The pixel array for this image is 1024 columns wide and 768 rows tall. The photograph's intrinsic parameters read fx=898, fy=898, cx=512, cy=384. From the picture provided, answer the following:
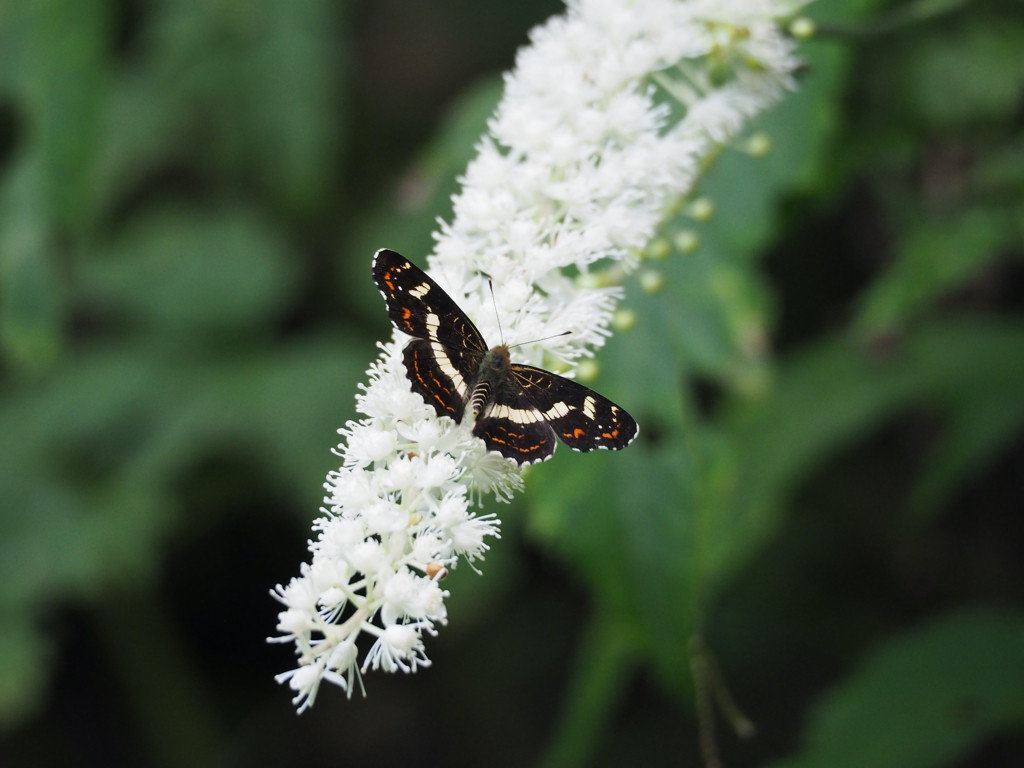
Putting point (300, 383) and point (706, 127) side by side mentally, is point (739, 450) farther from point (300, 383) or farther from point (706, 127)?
point (300, 383)

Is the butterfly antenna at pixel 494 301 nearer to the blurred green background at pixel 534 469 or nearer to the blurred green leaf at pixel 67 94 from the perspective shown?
the blurred green background at pixel 534 469

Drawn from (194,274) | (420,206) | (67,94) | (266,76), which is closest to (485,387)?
(420,206)

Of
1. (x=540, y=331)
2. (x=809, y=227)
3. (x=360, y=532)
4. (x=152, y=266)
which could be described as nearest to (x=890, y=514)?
(x=809, y=227)

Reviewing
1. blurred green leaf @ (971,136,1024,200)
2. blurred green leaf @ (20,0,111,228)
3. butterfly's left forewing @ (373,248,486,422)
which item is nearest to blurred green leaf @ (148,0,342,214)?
blurred green leaf @ (20,0,111,228)

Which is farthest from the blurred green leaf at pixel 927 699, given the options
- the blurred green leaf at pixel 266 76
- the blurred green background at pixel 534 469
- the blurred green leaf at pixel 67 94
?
the blurred green leaf at pixel 266 76

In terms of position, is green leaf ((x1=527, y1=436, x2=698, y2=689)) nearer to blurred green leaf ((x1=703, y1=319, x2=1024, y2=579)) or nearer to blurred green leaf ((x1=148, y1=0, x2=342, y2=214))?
blurred green leaf ((x1=703, y1=319, x2=1024, y2=579))

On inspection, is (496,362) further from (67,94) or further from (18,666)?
(18,666)
